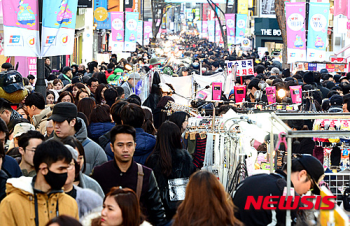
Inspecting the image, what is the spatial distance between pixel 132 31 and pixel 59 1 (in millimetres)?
18743

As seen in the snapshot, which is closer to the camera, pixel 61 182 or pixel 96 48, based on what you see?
pixel 61 182

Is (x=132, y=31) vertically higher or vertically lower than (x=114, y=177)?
higher

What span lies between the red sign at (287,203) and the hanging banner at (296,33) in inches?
501

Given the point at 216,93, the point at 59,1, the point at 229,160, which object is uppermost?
the point at 59,1

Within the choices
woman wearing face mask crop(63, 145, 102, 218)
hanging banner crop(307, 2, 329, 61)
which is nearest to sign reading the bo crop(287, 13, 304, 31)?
hanging banner crop(307, 2, 329, 61)

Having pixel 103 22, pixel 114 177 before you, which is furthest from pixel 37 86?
pixel 103 22

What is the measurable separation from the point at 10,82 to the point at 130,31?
1971 centimetres

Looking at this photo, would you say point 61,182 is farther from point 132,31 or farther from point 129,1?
point 129,1

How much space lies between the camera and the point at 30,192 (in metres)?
3.24

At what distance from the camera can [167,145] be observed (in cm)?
492

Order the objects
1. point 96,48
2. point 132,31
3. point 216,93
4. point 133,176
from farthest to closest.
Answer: point 96,48
point 132,31
point 216,93
point 133,176

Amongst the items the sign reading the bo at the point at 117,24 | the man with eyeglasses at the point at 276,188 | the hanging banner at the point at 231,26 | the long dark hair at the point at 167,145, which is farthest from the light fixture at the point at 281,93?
the hanging banner at the point at 231,26

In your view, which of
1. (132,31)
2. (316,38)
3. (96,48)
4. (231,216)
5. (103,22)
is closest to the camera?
(231,216)

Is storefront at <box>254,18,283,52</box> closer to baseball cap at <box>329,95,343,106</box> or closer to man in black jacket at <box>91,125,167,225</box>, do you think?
baseball cap at <box>329,95,343,106</box>
